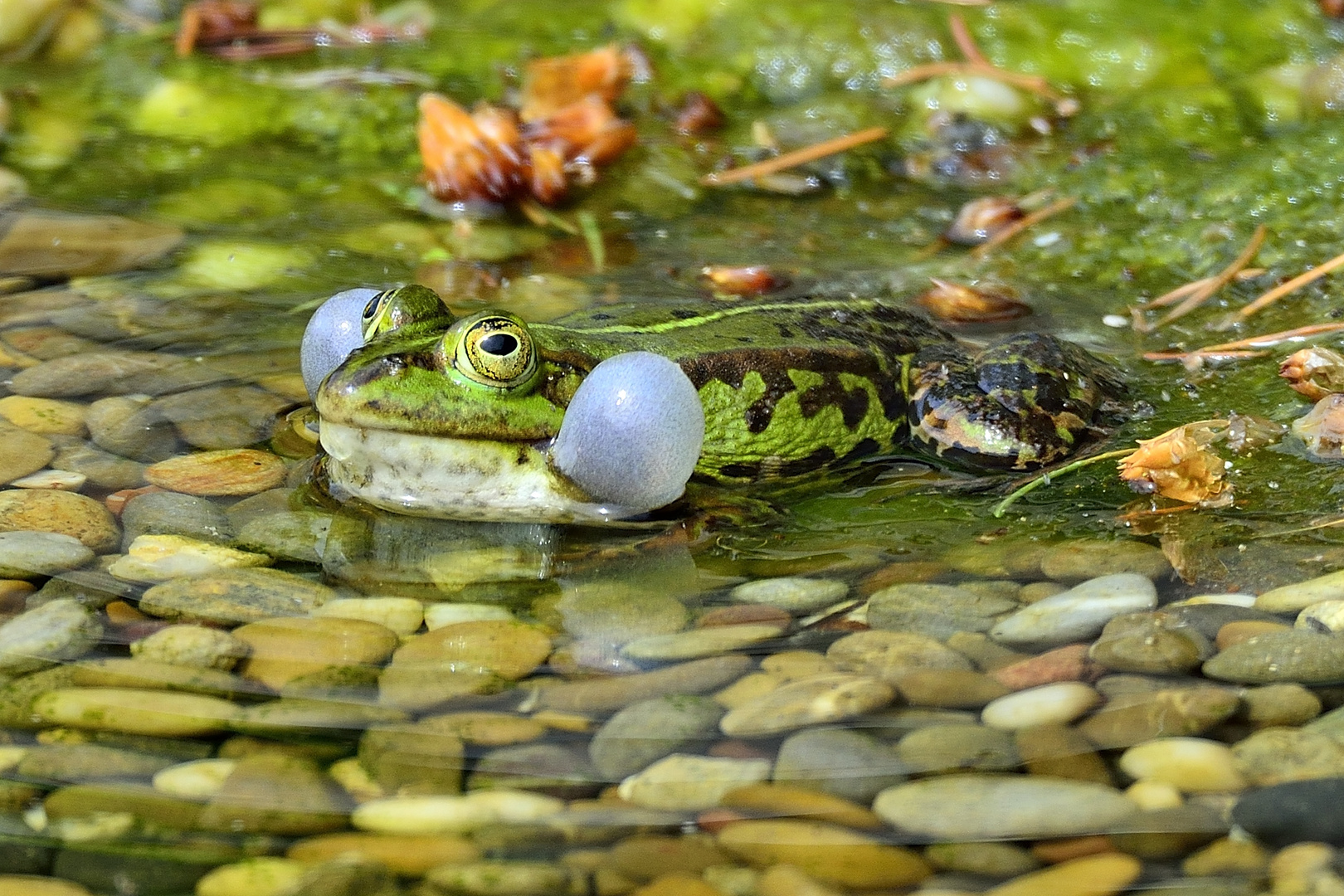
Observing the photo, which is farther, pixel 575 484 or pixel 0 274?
pixel 0 274

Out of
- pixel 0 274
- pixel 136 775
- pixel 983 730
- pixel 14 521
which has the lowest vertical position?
pixel 0 274

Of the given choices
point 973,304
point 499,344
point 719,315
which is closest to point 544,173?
point 719,315

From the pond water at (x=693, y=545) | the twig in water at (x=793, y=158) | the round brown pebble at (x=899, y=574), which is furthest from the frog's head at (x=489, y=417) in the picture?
the twig in water at (x=793, y=158)

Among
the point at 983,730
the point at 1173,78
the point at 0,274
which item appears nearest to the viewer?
the point at 983,730

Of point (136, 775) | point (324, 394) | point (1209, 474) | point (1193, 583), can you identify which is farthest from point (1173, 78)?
point (136, 775)

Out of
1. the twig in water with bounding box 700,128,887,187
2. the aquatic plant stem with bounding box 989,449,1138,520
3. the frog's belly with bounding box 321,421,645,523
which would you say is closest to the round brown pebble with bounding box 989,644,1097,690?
the aquatic plant stem with bounding box 989,449,1138,520

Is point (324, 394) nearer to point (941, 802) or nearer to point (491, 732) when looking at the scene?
point (491, 732)

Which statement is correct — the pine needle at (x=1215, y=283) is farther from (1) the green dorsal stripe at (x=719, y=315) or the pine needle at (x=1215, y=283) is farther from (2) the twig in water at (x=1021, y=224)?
(1) the green dorsal stripe at (x=719, y=315)

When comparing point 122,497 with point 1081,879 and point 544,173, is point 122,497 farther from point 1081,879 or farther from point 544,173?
point 544,173
